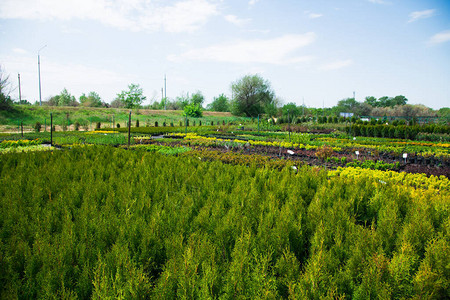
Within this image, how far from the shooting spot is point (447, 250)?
2.31 m

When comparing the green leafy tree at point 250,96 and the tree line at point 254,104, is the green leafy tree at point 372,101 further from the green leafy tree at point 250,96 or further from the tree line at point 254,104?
the green leafy tree at point 250,96

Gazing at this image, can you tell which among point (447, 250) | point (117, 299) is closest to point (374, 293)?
point (447, 250)

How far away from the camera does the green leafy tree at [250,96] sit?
58344mm

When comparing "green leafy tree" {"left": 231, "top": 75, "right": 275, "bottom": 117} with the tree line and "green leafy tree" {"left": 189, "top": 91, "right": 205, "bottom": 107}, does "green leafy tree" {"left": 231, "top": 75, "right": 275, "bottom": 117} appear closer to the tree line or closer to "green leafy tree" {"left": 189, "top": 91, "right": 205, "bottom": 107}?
the tree line

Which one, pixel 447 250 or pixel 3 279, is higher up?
pixel 447 250

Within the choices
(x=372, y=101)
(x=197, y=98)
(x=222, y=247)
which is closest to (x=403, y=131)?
(x=222, y=247)

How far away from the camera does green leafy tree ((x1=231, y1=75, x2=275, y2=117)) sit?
58.3m

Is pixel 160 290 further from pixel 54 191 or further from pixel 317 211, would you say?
pixel 54 191

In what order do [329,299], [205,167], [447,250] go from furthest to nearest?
[205,167]
[447,250]
[329,299]

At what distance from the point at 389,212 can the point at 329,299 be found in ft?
6.17

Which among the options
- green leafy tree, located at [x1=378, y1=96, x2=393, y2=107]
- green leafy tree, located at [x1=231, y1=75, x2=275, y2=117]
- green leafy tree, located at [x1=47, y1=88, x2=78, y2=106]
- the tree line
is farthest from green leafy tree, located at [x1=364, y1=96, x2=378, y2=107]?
green leafy tree, located at [x1=47, y1=88, x2=78, y2=106]

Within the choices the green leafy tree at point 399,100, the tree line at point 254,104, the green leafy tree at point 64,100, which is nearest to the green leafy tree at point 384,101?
the green leafy tree at point 399,100

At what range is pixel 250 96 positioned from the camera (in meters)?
58.8

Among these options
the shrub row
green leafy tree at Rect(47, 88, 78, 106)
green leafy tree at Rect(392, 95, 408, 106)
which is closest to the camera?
the shrub row
